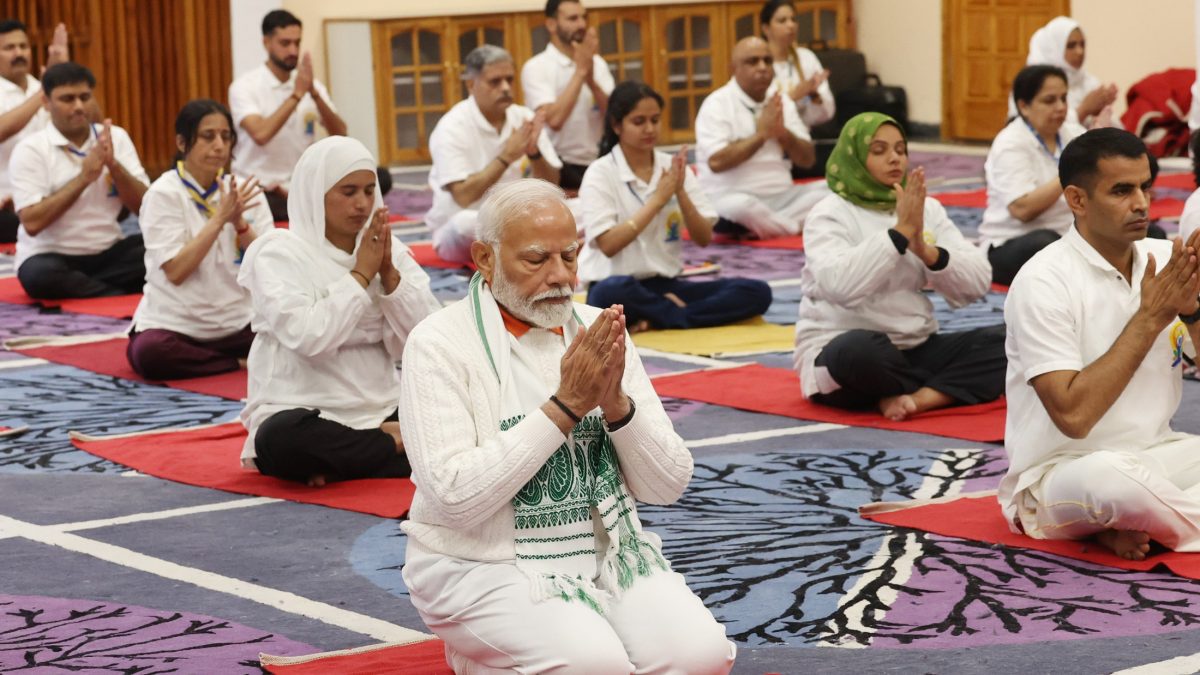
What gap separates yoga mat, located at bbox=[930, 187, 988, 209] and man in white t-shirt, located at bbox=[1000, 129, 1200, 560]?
6.03 meters

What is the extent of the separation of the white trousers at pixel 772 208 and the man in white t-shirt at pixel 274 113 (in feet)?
7.02

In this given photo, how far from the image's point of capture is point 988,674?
10.6 ft

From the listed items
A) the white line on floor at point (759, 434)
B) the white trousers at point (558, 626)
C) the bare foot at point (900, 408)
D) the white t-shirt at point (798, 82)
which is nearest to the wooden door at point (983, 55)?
the white t-shirt at point (798, 82)

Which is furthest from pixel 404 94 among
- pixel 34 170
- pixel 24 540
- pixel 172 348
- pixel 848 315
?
pixel 24 540

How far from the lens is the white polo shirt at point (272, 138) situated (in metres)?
10.1

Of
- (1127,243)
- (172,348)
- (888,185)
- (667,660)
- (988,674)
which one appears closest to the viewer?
(667,660)

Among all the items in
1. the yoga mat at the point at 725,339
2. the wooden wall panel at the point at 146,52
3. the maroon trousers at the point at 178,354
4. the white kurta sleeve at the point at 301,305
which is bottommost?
the yoga mat at the point at 725,339

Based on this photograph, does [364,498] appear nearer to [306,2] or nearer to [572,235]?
[572,235]

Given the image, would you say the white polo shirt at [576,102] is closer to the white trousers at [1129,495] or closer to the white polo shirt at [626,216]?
the white polo shirt at [626,216]

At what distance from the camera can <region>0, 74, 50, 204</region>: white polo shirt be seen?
9453 millimetres

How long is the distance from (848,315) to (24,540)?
93.8 inches

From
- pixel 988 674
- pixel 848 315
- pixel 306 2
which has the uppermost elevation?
pixel 306 2

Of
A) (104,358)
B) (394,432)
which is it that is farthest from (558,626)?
(104,358)

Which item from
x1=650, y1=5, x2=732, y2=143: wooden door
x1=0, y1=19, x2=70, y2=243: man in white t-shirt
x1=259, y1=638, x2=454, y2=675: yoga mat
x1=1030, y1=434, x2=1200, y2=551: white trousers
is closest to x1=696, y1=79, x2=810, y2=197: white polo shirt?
x1=0, y1=19, x2=70, y2=243: man in white t-shirt
